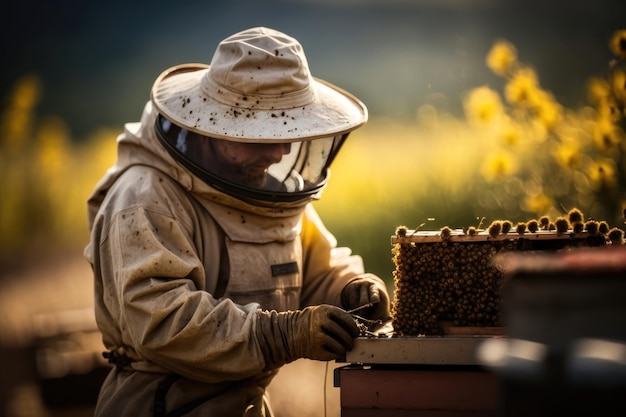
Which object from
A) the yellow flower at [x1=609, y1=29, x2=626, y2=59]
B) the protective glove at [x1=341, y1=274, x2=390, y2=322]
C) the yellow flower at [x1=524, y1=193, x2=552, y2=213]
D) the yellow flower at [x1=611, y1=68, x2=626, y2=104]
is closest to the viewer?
the protective glove at [x1=341, y1=274, x2=390, y2=322]

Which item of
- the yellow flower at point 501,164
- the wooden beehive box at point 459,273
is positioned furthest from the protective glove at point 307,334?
the yellow flower at point 501,164

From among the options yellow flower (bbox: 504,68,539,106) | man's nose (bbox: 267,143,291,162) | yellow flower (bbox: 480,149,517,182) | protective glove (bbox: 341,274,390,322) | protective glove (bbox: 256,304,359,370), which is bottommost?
protective glove (bbox: 341,274,390,322)

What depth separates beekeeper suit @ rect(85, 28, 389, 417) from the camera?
3.43 meters

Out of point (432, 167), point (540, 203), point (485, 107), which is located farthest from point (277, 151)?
point (432, 167)

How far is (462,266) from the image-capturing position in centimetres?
341

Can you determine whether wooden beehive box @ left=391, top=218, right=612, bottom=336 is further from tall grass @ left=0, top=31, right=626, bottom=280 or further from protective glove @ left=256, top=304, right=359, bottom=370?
tall grass @ left=0, top=31, right=626, bottom=280

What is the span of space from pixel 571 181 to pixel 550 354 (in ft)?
13.0

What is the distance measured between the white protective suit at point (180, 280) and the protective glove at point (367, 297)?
0.76 ft

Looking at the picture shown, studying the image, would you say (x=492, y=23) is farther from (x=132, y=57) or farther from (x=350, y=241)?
(x=132, y=57)

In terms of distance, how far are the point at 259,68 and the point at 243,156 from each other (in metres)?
0.37

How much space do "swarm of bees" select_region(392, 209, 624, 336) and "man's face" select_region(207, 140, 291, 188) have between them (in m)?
0.72

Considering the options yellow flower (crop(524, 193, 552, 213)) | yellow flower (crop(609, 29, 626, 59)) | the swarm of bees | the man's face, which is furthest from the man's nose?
yellow flower (crop(524, 193, 552, 213))

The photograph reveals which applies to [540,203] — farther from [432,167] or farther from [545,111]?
[432,167]

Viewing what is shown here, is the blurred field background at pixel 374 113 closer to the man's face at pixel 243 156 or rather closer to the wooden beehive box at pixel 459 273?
the wooden beehive box at pixel 459 273
